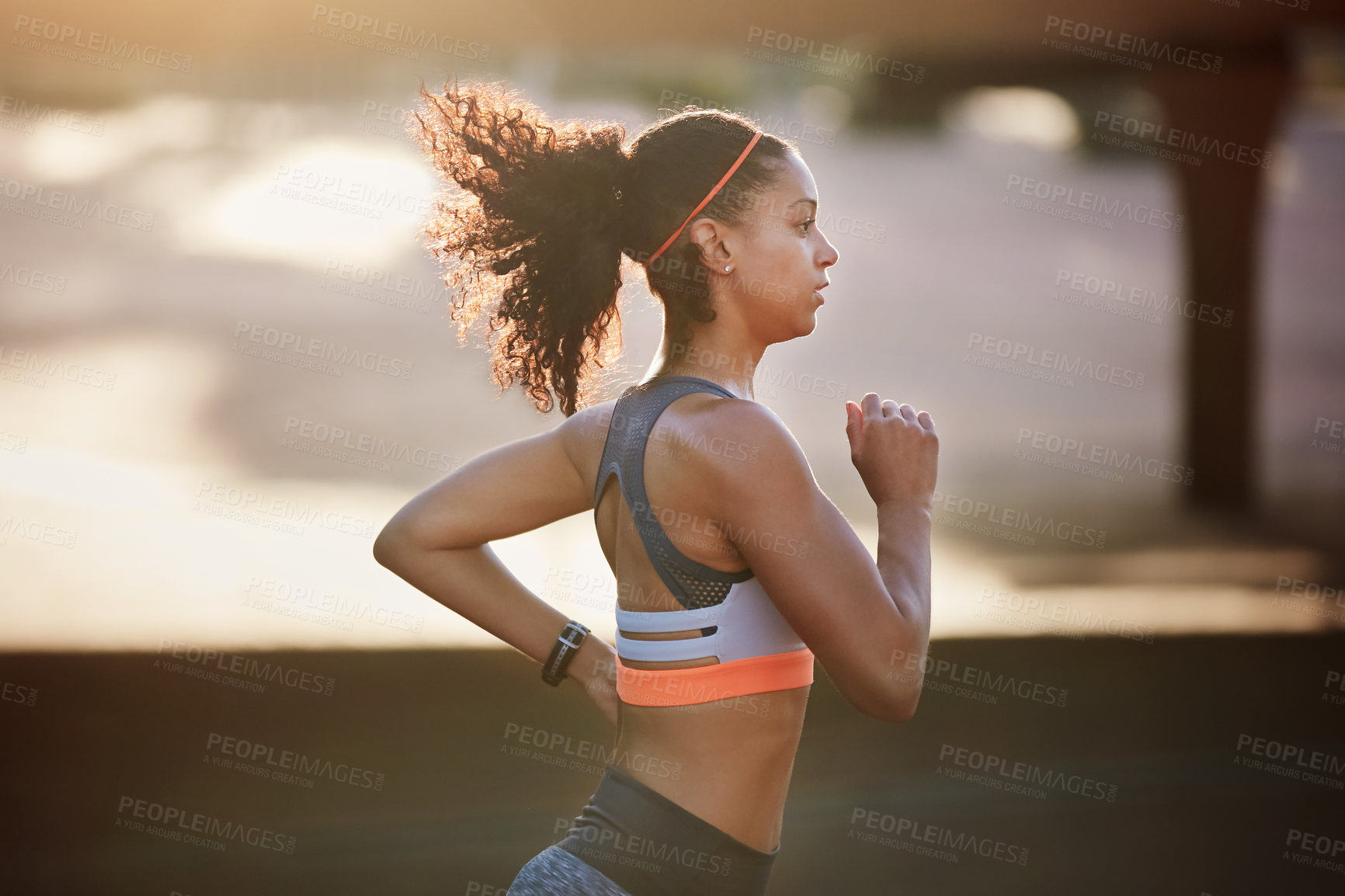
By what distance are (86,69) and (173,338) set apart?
6.78ft

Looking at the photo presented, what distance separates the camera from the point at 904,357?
9.80 metres

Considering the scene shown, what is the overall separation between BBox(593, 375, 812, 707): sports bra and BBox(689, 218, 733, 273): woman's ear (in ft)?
0.52

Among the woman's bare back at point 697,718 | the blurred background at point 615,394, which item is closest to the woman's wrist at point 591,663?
the woman's bare back at point 697,718

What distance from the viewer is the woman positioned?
3.56 feet

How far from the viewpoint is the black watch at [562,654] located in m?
1.49

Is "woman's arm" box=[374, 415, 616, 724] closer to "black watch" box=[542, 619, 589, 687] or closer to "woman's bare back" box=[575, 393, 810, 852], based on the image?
"black watch" box=[542, 619, 589, 687]

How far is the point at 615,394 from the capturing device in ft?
5.57

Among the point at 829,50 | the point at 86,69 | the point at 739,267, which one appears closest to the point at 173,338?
the point at 86,69

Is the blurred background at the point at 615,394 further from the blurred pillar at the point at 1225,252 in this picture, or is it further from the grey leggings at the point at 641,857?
the grey leggings at the point at 641,857

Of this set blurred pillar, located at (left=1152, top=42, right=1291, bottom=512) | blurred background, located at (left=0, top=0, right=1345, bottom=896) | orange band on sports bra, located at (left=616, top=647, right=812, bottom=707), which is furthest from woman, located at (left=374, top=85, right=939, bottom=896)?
blurred pillar, located at (left=1152, top=42, right=1291, bottom=512)

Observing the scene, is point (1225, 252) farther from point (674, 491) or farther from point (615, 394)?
point (674, 491)

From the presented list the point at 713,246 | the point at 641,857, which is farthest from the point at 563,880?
the point at 713,246

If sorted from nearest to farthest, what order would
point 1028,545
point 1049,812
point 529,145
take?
point 529,145
point 1049,812
point 1028,545

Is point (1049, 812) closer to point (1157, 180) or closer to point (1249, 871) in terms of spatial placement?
point (1249, 871)
